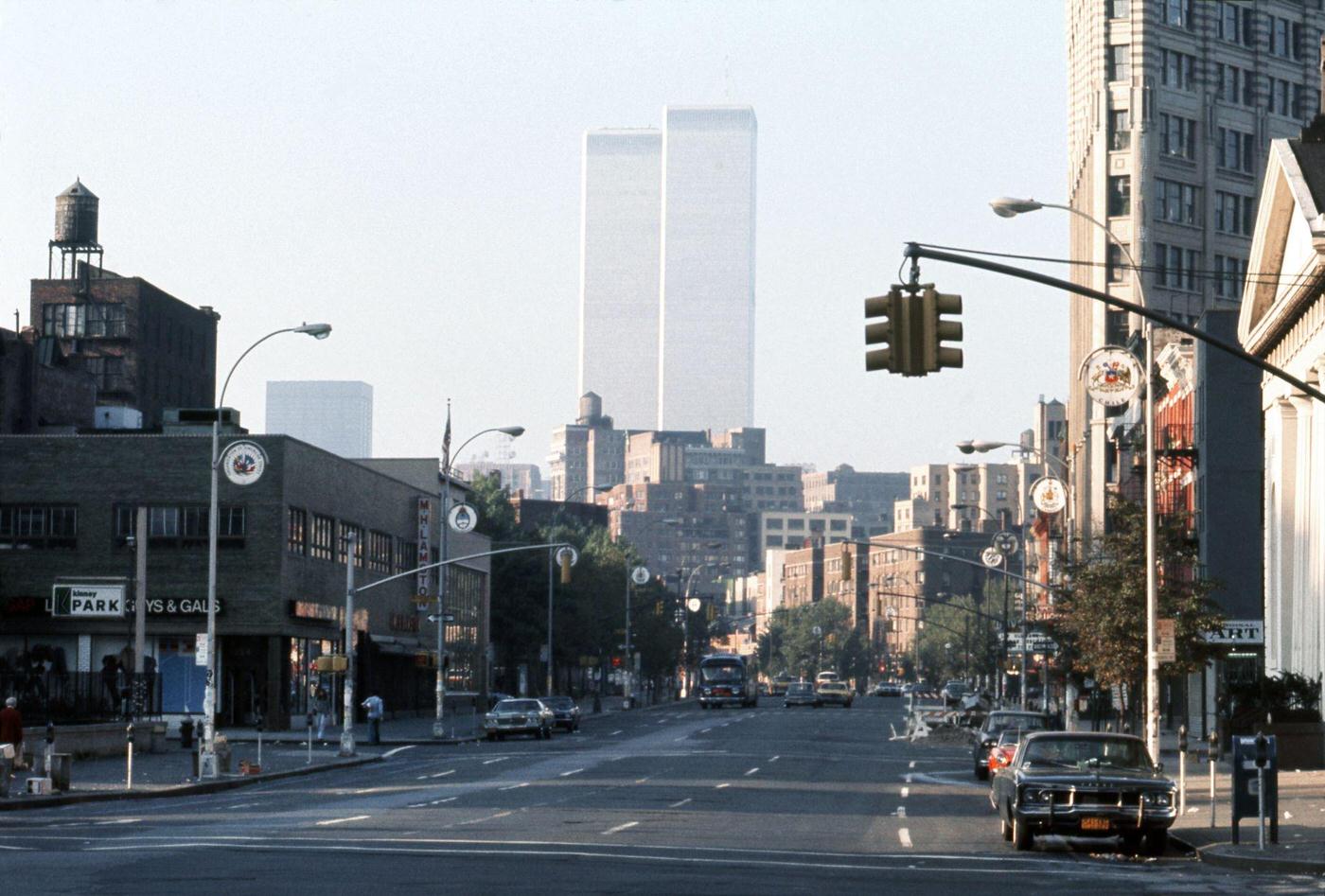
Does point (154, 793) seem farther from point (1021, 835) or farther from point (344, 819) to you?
point (1021, 835)

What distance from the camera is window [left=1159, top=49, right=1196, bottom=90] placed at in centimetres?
11169

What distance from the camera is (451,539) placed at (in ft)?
346

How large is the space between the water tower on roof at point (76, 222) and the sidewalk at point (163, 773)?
2633 inches

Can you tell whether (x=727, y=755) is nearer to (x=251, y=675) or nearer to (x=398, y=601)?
(x=251, y=675)

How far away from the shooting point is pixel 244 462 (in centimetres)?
6031

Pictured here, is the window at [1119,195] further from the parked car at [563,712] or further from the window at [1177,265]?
the parked car at [563,712]

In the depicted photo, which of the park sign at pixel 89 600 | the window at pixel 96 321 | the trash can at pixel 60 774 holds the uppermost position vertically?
the window at pixel 96 321

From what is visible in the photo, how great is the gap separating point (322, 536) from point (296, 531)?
3968 millimetres

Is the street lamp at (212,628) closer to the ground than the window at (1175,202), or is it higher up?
closer to the ground

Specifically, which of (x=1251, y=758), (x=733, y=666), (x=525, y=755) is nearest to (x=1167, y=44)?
(x=733, y=666)

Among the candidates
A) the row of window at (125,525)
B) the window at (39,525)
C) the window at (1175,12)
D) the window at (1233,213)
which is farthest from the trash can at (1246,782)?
the window at (1175,12)

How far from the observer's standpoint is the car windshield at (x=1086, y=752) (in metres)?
25.9

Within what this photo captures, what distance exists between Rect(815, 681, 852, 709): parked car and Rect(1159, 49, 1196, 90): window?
4096cm

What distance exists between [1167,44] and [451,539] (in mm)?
46704
